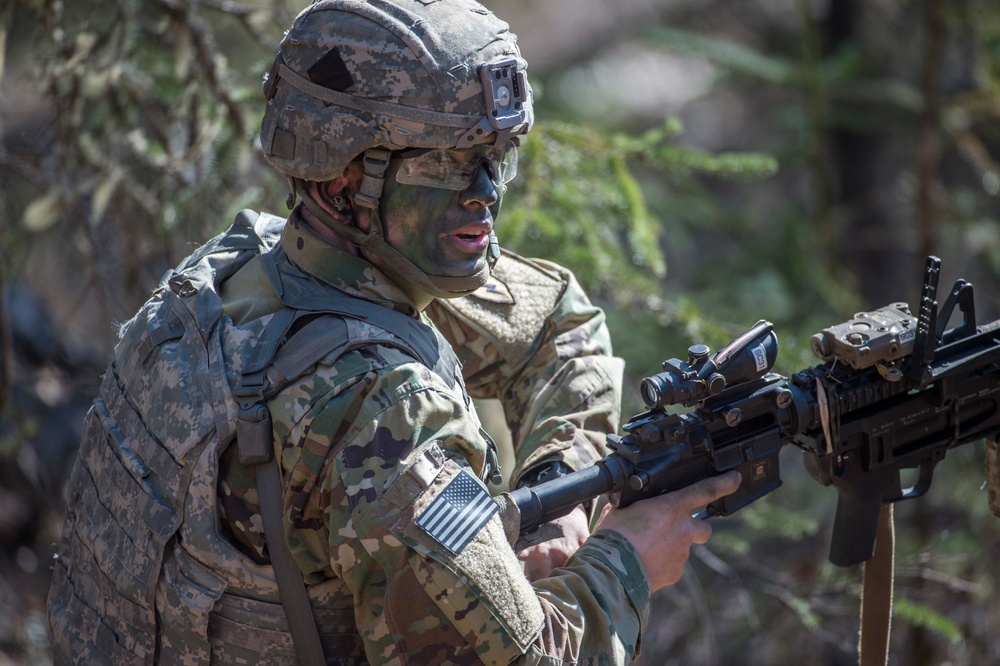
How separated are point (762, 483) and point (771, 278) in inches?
146

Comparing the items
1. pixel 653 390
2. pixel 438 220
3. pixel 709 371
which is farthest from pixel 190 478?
pixel 709 371

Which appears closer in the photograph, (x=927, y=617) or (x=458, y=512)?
(x=458, y=512)

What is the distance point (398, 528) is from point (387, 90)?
39.9 inches

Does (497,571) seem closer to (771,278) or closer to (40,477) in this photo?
(771,278)

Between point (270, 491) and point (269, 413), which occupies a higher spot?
point (269, 413)

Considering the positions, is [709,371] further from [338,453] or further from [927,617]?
[927,617]

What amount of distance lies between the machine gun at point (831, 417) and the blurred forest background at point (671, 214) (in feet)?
2.49

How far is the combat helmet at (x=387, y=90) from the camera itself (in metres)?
2.44

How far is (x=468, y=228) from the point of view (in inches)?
101

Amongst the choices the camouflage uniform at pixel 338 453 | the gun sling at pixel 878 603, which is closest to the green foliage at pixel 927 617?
the gun sling at pixel 878 603

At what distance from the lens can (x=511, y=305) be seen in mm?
3178

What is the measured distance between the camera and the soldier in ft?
7.44

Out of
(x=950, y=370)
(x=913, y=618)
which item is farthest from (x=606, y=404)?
(x=913, y=618)

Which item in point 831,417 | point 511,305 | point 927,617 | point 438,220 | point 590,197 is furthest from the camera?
point 590,197
